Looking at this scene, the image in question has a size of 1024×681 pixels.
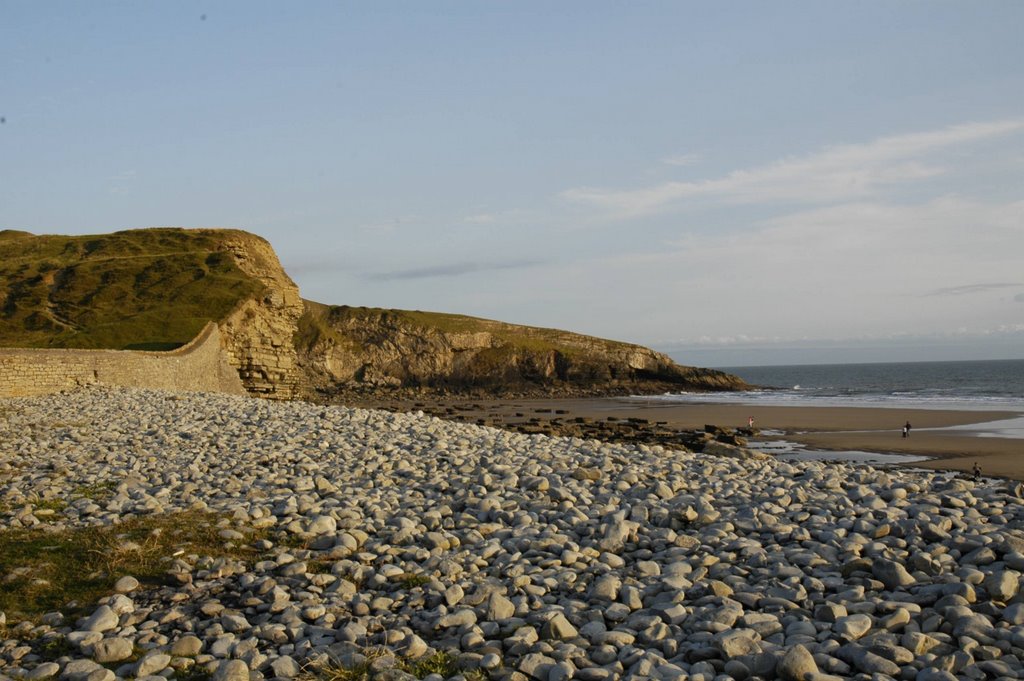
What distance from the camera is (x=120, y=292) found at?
144 ft

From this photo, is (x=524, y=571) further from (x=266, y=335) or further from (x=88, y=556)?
(x=266, y=335)

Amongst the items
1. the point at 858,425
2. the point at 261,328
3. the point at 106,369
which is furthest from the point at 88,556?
A: the point at 858,425

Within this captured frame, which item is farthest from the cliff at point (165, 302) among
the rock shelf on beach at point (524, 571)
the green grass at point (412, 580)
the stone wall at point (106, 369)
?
the green grass at point (412, 580)

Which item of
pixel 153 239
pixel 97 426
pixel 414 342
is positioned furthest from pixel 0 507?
pixel 414 342

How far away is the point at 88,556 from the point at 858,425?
115 feet

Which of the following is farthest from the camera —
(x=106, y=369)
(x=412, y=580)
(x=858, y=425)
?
(x=858, y=425)

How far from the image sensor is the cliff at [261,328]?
39125 millimetres

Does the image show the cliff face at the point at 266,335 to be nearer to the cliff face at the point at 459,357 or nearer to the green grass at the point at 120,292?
the green grass at the point at 120,292

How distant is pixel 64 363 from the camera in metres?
24.0

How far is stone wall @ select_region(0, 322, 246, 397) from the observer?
22656 millimetres

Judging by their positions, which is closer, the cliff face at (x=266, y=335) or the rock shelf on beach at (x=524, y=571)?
the rock shelf on beach at (x=524, y=571)

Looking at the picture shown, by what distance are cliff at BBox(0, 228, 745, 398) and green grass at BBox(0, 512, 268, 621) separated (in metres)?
27.3

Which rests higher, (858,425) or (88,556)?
(88,556)

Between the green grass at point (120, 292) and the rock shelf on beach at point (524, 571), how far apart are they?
2626 cm
